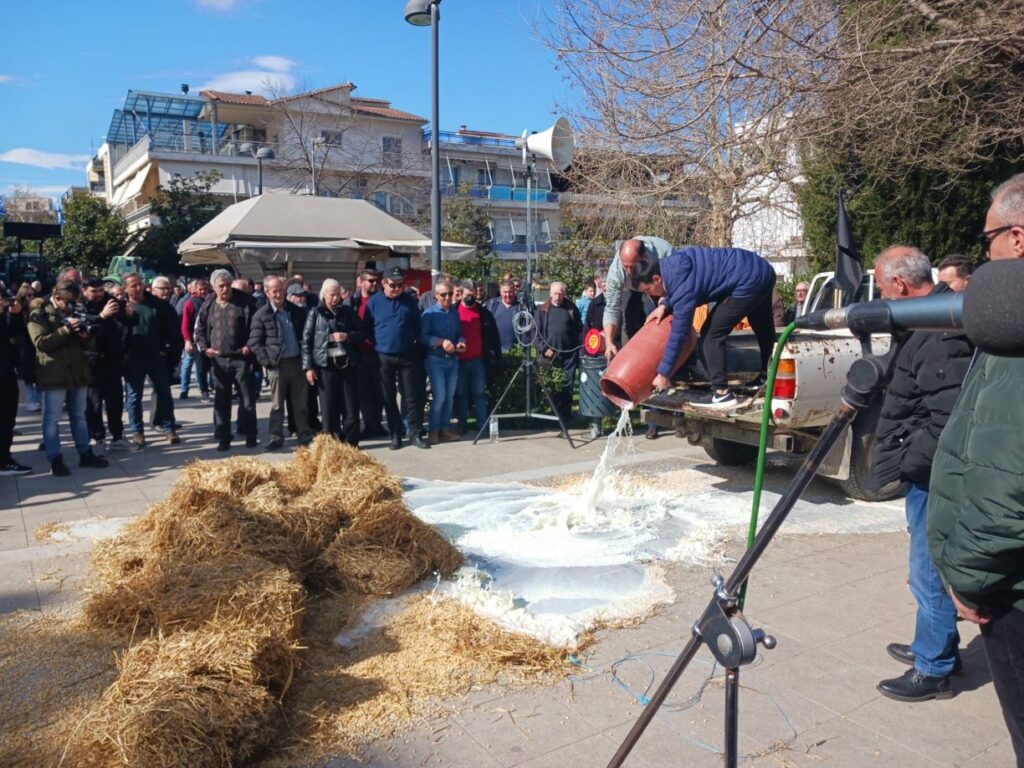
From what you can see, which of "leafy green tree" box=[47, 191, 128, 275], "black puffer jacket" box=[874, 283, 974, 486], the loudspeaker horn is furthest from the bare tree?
"leafy green tree" box=[47, 191, 128, 275]

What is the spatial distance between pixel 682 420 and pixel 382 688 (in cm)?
438

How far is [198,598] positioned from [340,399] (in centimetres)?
529

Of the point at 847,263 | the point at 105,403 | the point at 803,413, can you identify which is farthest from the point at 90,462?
the point at 847,263

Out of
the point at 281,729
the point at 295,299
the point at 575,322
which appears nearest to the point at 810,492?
the point at 575,322

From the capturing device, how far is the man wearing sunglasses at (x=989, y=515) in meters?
1.96

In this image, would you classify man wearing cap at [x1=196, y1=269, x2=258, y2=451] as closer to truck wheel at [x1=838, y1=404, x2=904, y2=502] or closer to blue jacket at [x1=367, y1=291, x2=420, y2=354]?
blue jacket at [x1=367, y1=291, x2=420, y2=354]

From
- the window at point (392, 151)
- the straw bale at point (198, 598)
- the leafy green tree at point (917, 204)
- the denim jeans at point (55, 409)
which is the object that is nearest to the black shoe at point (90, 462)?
the denim jeans at point (55, 409)

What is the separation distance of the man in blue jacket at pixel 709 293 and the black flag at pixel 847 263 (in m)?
4.40

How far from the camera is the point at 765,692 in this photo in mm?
3738

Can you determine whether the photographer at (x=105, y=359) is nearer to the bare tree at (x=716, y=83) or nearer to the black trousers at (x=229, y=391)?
the black trousers at (x=229, y=391)

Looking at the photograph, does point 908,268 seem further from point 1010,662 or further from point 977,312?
point 977,312

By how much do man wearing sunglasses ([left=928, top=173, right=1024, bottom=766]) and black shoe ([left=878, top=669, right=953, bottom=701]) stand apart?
1.52m

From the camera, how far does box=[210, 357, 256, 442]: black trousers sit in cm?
903

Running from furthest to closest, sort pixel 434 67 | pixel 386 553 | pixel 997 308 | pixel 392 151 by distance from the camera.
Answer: pixel 392 151, pixel 434 67, pixel 386 553, pixel 997 308
